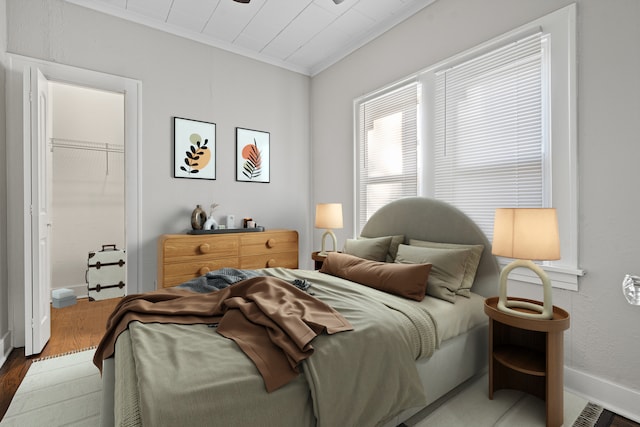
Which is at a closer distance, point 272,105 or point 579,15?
point 579,15

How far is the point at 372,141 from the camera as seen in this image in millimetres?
3482

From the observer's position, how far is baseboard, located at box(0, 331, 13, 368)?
2418mm

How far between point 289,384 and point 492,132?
2.29 m

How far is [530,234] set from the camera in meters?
1.67

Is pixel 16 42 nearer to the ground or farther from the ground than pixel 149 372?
farther from the ground

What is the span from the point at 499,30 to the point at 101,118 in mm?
4937

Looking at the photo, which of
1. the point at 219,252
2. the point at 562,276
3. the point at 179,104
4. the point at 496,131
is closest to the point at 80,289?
the point at 219,252

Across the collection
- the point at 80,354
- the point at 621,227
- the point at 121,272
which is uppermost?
the point at 621,227

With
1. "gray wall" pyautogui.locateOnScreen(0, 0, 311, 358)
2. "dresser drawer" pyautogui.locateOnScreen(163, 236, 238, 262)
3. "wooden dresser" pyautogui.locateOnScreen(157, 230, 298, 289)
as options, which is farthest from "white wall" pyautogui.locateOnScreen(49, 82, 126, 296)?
"dresser drawer" pyautogui.locateOnScreen(163, 236, 238, 262)

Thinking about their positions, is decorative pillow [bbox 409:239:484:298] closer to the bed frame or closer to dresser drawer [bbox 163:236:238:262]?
the bed frame

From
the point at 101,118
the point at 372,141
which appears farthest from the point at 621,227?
the point at 101,118

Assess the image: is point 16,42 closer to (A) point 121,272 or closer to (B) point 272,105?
(B) point 272,105

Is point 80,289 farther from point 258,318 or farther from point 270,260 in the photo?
point 258,318

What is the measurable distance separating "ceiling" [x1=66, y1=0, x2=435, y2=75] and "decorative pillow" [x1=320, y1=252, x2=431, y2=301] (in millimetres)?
2379
